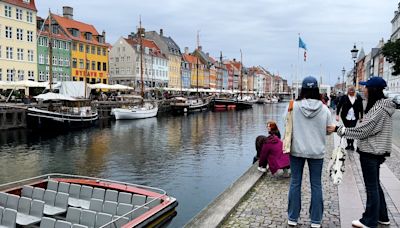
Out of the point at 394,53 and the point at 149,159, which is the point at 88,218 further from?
the point at 394,53

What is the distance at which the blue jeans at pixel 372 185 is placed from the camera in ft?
16.3

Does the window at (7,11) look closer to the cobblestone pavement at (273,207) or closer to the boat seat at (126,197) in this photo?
the boat seat at (126,197)

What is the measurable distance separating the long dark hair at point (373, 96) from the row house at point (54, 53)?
57.1 metres

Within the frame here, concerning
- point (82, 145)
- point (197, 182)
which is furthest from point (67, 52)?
point (197, 182)

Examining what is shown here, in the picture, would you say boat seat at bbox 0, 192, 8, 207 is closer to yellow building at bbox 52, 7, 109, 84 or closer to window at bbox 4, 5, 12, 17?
window at bbox 4, 5, 12, 17

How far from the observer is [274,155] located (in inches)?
376

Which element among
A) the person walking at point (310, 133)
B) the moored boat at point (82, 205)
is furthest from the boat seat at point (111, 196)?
the person walking at point (310, 133)

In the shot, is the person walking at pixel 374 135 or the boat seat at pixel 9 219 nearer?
the person walking at pixel 374 135

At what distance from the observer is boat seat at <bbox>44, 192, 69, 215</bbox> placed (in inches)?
332

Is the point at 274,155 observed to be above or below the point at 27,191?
above

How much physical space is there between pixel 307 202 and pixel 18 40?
181 ft

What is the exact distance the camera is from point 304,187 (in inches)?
324

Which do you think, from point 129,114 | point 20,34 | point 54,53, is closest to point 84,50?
point 54,53

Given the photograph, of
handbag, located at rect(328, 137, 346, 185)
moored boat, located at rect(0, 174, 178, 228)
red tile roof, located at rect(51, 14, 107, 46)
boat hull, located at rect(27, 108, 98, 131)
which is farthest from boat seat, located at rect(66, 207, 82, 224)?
red tile roof, located at rect(51, 14, 107, 46)
